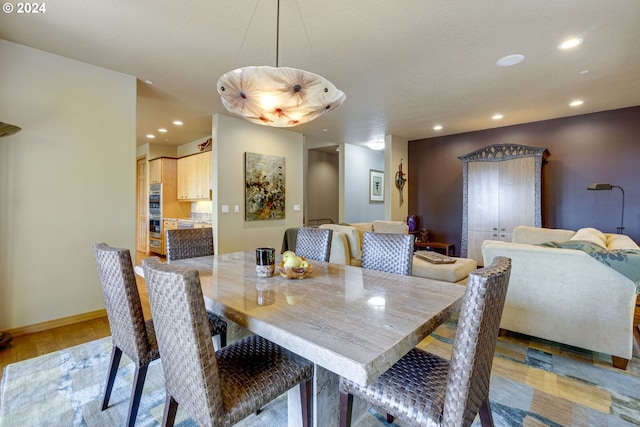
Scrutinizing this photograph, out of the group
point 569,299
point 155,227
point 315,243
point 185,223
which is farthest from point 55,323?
point 569,299

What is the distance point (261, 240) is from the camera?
210 inches

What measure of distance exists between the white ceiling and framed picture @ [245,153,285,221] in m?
1.22

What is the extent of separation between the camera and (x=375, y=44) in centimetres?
265

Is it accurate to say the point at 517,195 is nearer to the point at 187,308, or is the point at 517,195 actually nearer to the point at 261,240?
the point at 261,240

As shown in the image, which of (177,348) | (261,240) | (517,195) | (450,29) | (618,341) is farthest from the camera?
(261,240)

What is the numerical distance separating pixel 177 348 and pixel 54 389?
1.61m

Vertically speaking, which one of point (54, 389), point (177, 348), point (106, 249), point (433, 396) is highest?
point (106, 249)

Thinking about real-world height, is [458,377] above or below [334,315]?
below

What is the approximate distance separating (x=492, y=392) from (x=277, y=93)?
7.54ft

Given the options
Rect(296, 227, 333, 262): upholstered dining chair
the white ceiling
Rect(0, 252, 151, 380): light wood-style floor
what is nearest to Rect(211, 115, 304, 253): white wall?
the white ceiling

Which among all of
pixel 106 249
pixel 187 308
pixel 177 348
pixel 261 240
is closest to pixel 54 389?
pixel 106 249

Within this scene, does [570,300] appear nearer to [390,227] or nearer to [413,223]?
[390,227]

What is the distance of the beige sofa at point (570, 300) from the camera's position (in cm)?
211

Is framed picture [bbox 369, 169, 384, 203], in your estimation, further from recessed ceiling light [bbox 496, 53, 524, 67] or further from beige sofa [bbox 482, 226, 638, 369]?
beige sofa [bbox 482, 226, 638, 369]
